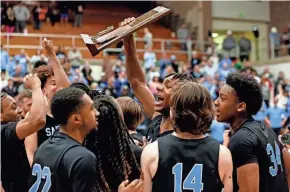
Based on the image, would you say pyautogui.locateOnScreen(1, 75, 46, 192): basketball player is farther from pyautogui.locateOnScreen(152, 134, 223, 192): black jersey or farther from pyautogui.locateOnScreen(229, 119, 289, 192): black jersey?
pyautogui.locateOnScreen(229, 119, 289, 192): black jersey

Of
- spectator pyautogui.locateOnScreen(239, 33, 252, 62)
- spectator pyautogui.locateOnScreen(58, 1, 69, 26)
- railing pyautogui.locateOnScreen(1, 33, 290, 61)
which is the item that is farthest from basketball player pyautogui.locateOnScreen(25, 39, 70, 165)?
spectator pyautogui.locateOnScreen(239, 33, 252, 62)

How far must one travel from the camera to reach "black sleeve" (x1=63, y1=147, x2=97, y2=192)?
2.65 meters

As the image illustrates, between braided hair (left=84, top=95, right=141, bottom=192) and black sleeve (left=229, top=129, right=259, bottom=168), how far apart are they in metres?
0.67

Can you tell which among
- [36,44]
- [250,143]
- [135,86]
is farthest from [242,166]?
[36,44]

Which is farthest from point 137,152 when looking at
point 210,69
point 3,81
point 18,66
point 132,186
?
point 210,69

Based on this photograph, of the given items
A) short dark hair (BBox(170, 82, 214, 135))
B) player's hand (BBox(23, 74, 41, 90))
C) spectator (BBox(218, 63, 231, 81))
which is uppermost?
player's hand (BBox(23, 74, 41, 90))

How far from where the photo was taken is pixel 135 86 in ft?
13.8

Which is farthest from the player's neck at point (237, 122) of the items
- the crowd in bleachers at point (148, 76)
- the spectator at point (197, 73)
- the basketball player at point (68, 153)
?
the spectator at point (197, 73)

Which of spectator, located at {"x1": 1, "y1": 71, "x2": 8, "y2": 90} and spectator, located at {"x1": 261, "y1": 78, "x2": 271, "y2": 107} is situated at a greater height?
spectator, located at {"x1": 1, "y1": 71, "x2": 8, "y2": 90}

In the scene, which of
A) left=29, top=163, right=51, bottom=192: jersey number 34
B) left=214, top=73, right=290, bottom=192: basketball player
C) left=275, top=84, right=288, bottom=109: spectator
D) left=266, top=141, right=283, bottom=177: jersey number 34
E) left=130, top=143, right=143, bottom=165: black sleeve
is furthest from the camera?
left=275, top=84, right=288, bottom=109: spectator

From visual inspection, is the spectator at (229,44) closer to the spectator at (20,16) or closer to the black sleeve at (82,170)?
the spectator at (20,16)

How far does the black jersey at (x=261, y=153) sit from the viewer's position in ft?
10.8

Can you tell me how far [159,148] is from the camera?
9.51ft

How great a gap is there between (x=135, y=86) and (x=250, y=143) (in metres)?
1.23
